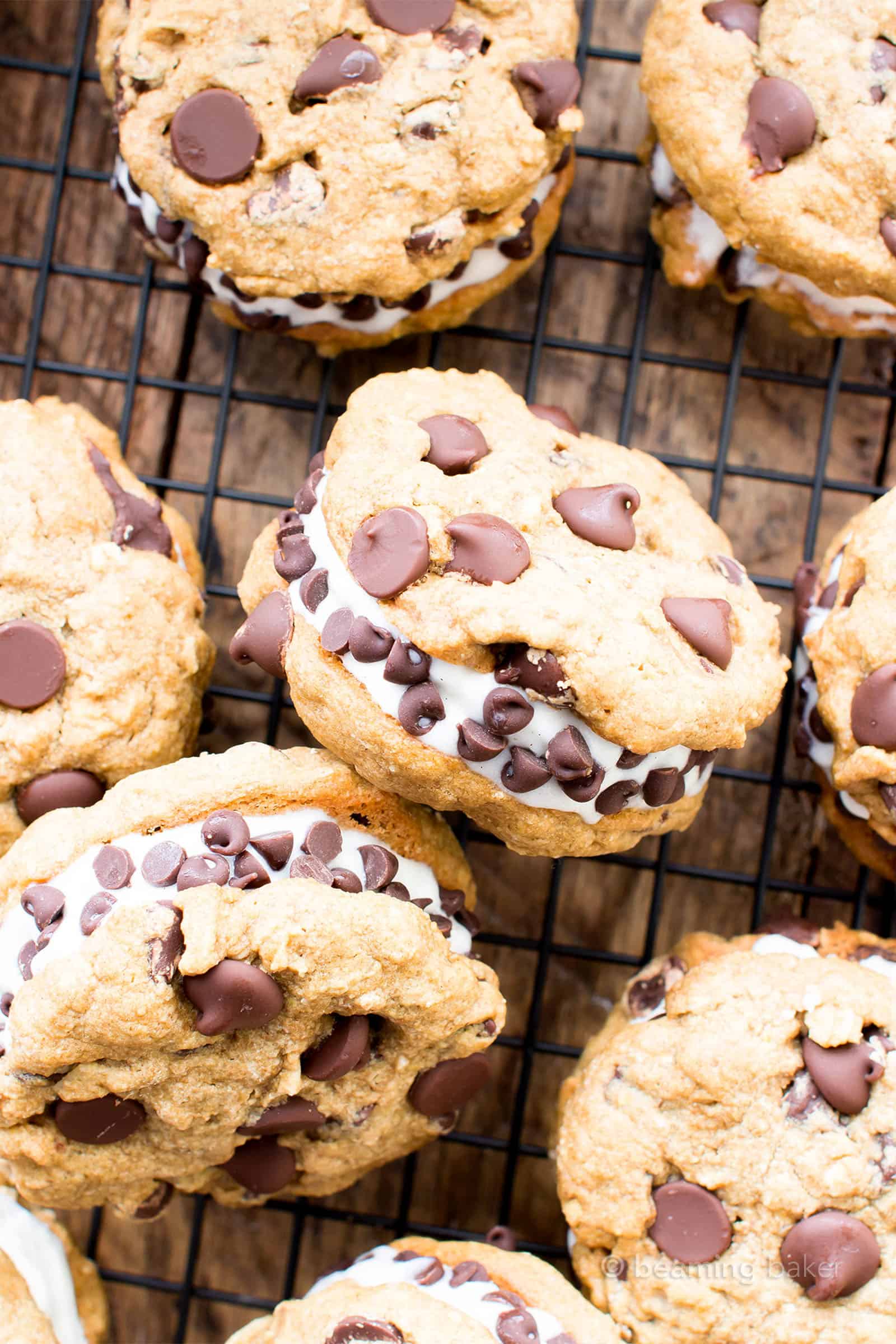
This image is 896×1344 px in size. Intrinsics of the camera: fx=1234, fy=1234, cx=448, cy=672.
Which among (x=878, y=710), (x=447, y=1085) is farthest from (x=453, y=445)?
(x=447, y=1085)

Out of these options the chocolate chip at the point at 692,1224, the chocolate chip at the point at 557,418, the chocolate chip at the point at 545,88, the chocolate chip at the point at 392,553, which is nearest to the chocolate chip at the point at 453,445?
the chocolate chip at the point at 392,553

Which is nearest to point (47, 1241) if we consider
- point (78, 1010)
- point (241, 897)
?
point (78, 1010)

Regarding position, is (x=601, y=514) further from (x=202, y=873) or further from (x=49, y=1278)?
(x=49, y=1278)

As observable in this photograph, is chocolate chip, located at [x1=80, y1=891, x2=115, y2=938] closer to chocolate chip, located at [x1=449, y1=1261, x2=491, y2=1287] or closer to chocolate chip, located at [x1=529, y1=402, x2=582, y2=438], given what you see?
chocolate chip, located at [x1=449, y1=1261, x2=491, y2=1287]

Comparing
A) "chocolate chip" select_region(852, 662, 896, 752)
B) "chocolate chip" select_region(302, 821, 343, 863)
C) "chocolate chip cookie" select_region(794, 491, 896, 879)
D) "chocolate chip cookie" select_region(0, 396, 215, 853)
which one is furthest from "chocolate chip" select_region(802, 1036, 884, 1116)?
"chocolate chip cookie" select_region(0, 396, 215, 853)

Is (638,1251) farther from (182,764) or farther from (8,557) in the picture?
(8,557)

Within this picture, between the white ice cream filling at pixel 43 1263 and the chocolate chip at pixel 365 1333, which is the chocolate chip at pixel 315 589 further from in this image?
the white ice cream filling at pixel 43 1263
